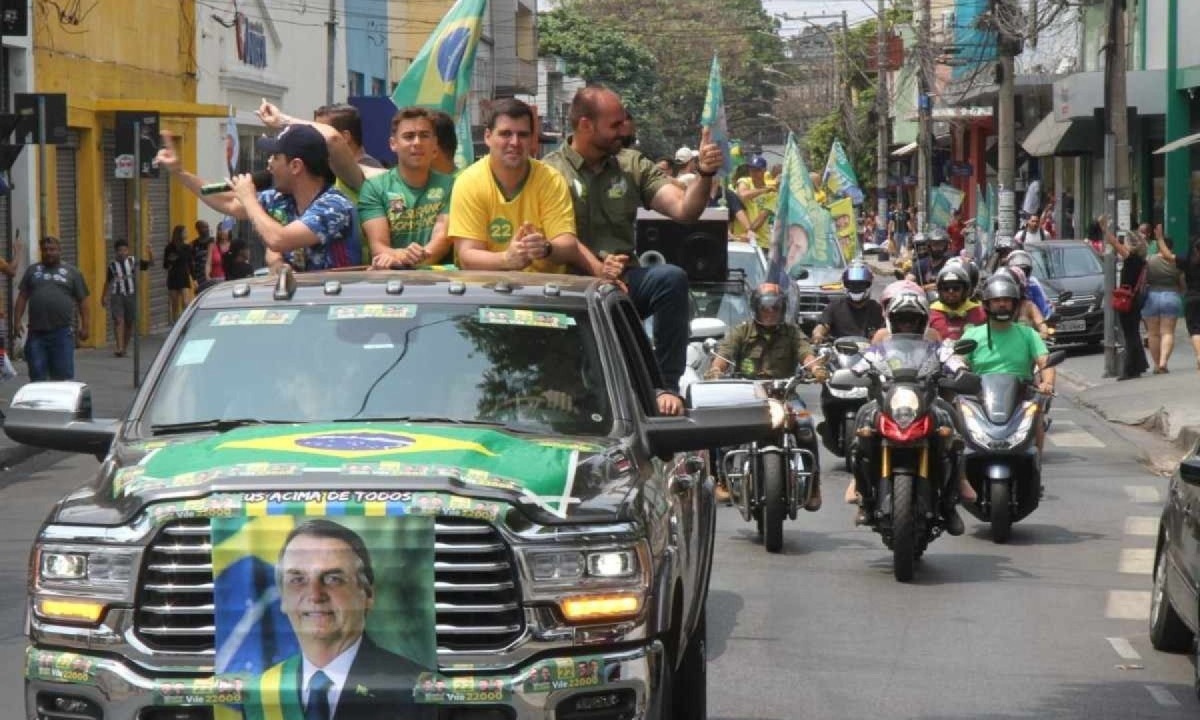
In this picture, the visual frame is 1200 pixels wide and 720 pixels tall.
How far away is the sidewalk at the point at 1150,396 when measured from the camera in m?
20.9

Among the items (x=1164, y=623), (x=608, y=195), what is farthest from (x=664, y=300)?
(x=1164, y=623)

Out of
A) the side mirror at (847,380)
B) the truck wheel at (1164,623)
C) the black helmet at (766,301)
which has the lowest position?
the truck wheel at (1164,623)

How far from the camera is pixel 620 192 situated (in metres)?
9.61

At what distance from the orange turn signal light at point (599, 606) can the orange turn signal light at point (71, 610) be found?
1.25 meters

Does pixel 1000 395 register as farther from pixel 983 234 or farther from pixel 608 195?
pixel 983 234

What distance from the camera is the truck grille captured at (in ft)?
18.1

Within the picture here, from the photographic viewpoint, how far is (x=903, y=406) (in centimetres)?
1273

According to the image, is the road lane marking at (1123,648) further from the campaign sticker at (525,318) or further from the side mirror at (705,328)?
the campaign sticker at (525,318)

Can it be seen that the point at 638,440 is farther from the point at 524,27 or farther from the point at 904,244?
the point at 524,27

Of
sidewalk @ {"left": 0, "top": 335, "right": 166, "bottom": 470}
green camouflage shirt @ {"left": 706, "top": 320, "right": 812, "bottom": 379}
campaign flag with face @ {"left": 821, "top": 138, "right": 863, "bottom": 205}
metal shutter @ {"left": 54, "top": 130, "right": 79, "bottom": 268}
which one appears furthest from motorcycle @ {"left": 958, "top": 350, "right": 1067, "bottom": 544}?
campaign flag with face @ {"left": 821, "top": 138, "right": 863, "bottom": 205}

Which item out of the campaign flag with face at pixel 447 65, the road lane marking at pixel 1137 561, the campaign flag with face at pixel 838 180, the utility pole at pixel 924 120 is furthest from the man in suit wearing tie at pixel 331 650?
the utility pole at pixel 924 120

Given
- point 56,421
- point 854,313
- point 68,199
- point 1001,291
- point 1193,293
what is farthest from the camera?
point 68,199

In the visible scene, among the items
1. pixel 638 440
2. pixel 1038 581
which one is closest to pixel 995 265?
pixel 1038 581

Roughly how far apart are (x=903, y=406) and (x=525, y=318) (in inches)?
245
